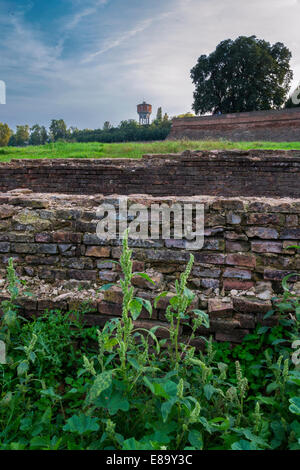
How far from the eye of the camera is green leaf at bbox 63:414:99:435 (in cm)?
119

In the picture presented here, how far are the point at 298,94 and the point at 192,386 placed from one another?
29060mm

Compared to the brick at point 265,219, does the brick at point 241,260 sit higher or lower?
lower

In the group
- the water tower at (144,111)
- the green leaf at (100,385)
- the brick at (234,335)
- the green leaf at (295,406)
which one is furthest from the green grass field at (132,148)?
the water tower at (144,111)

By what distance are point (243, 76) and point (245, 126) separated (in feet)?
39.3

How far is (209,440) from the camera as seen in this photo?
4.47 feet

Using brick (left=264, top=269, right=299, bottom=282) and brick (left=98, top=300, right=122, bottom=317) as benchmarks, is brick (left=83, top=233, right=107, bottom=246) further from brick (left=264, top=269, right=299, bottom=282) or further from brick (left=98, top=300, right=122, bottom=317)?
brick (left=264, top=269, right=299, bottom=282)

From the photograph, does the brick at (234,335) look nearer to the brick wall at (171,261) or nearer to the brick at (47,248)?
the brick wall at (171,261)

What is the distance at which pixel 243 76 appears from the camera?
2914cm

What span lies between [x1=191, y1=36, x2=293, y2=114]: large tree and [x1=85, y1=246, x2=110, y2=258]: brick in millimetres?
30094


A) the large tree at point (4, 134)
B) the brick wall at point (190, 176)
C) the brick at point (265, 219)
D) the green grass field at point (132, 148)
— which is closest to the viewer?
the brick at point (265, 219)

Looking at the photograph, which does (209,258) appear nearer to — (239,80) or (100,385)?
(100,385)

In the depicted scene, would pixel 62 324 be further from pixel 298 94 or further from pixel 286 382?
pixel 298 94

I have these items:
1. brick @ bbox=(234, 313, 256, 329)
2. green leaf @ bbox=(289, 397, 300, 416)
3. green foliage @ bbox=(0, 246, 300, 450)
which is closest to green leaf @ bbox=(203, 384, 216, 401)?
green foliage @ bbox=(0, 246, 300, 450)

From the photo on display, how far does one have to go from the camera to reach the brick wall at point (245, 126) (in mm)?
19172
